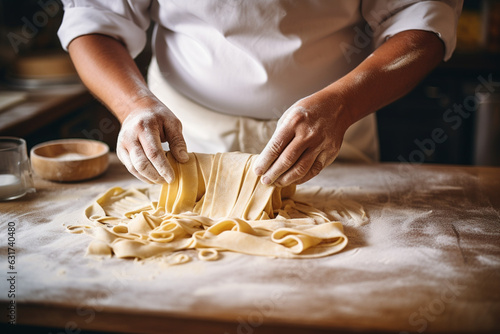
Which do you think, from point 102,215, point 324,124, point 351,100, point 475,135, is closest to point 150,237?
point 102,215

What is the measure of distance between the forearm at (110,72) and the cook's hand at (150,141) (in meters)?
0.10

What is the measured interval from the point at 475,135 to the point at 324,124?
103 inches

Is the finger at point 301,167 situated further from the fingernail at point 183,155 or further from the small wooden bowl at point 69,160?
the small wooden bowl at point 69,160

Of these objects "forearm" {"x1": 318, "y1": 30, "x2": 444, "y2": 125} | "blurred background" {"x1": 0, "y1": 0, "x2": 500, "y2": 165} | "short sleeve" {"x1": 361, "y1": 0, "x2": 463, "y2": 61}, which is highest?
"short sleeve" {"x1": 361, "y1": 0, "x2": 463, "y2": 61}

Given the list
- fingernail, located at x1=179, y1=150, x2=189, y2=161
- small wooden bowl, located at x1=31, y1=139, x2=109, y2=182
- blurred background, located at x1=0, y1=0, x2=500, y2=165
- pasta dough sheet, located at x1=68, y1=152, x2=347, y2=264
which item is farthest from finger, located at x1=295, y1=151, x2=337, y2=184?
blurred background, located at x1=0, y1=0, x2=500, y2=165

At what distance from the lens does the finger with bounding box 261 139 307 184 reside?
5.20 ft

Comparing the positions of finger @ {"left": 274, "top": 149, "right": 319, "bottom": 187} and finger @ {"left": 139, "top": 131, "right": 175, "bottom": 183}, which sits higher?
finger @ {"left": 139, "top": 131, "right": 175, "bottom": 183}

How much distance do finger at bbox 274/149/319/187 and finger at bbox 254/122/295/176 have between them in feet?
0.23

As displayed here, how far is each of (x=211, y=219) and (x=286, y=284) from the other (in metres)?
0.45

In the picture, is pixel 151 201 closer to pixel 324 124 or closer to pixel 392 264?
pixel 324 124

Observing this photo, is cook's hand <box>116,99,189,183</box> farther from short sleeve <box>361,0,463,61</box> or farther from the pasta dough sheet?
short sleeve <box>361,0,463,61</box>

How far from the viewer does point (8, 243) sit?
152 cm

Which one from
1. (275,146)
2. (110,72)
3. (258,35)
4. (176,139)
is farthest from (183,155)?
(258,35)

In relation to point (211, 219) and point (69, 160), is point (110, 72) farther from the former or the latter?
point (211, 219)
